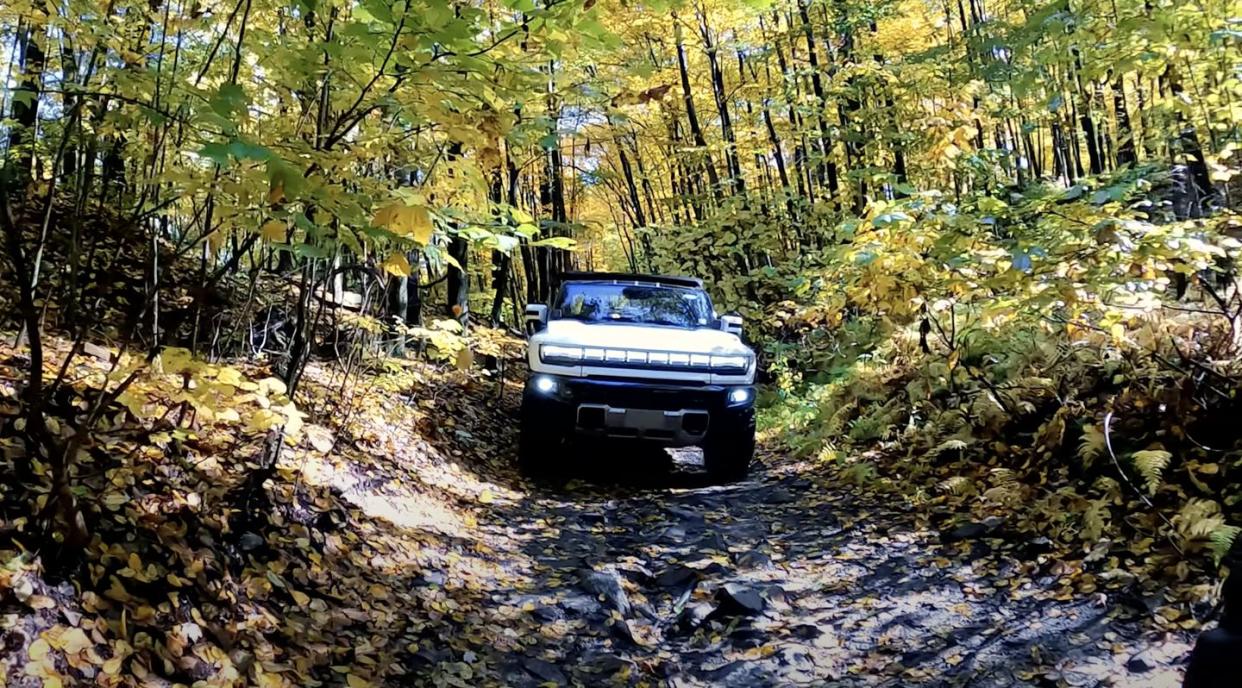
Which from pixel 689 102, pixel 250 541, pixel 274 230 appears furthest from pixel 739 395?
pixel 689 102

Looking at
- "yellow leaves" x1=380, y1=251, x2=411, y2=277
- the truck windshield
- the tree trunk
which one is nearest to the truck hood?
the truck windshield

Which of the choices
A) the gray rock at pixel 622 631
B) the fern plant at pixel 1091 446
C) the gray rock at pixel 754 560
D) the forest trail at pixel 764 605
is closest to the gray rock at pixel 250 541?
the forest trail at pixel 764 605

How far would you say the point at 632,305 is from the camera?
781cm

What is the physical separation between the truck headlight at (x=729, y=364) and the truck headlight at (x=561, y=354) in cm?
120

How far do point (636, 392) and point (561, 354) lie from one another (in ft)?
2.40

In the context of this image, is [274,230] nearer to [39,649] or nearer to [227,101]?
[227,101]

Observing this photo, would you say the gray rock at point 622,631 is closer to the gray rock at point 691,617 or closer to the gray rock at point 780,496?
the gray rock at point 691,617

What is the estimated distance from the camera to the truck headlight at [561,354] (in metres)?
6.54

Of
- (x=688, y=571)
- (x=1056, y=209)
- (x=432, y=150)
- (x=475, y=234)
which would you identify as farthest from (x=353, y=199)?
(x=1056, y=209)

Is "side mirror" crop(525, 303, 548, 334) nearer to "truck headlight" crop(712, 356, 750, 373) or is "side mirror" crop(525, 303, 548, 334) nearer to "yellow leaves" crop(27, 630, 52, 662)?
"truck headlight" crop(712, 356, 750, 373)

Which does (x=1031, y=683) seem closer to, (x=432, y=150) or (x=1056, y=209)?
(x=1056, y=209)

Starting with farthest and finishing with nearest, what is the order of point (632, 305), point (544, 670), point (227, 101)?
point (632, 305) < point (544, 670) < point (227, 101)

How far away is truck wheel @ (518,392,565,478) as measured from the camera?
6.73 metres

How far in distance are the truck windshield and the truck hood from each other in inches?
12.0
